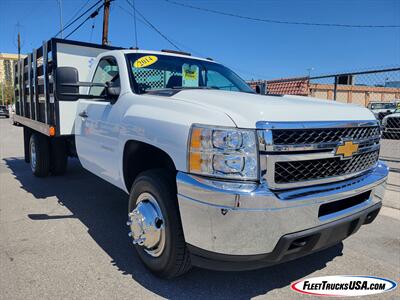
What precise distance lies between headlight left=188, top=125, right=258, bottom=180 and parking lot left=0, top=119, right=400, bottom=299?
1117 millimetres

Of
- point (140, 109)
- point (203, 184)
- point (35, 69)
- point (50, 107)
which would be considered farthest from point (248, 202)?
point (35, 69)

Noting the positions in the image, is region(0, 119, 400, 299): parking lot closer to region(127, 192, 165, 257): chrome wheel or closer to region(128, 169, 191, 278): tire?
region(128, 169, 191, 278): tire

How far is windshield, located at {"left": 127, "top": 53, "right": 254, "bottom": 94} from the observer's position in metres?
3.66

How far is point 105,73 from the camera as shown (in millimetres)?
4246

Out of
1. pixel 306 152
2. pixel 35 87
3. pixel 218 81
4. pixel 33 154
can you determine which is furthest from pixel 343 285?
pixel 33 154

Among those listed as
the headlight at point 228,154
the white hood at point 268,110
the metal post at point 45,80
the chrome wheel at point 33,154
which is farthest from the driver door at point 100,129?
the chrome wheel at point 33,154

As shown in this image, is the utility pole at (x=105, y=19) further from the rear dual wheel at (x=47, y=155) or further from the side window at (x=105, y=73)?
the side window at (x=105, y=73)

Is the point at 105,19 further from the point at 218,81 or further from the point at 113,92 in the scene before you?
the point at 113,92

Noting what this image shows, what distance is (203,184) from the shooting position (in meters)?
2.26

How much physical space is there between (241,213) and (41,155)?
5.26 metres

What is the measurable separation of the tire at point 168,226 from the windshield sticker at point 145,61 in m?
1.37

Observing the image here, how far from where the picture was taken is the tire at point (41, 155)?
6316 millimetres

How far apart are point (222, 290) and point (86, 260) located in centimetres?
133

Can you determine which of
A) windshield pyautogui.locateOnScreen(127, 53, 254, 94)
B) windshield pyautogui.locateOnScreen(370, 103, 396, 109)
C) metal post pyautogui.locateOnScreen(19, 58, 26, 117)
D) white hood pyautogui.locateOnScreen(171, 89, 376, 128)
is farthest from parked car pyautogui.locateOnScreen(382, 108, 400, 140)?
metal post pyautogui.locateOnScreen(19, 58, 26, 117)
